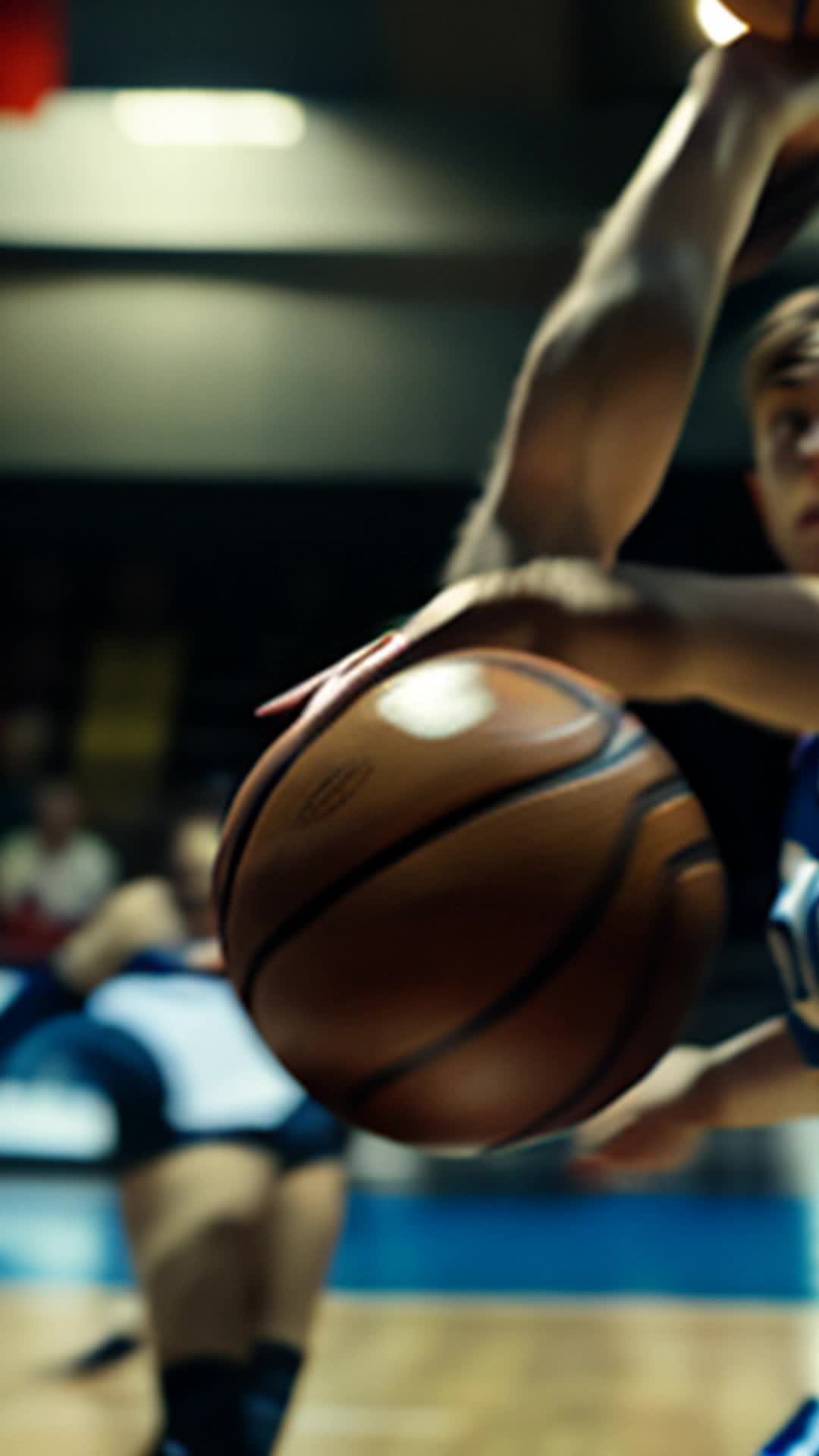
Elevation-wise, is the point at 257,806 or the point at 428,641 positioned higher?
the point at 428,641

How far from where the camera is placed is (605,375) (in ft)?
3.05

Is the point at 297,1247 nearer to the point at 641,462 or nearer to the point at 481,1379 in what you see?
the point at 481,1379

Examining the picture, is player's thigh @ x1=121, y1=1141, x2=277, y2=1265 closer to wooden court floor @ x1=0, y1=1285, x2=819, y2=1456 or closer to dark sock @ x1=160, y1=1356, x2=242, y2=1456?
dark sock @ x1=160, y1=1356, x2=242, y2=1456

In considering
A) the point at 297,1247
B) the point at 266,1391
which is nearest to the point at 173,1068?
the point at 297,1247

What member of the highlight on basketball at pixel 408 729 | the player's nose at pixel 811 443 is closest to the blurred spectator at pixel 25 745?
the highlight on basketball at pixel 408 729

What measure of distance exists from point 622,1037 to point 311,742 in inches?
10.0

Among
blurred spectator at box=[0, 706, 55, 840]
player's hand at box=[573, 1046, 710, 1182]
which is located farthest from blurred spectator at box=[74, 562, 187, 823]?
player's hand at box=[573, 1046, 710, 1182]

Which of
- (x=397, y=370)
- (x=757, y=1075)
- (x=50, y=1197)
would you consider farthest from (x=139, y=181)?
(x=757, y=1075)

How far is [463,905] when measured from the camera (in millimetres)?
968

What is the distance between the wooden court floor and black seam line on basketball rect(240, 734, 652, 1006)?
1.85 metres

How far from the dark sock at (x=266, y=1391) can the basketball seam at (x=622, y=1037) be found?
123 centimetres

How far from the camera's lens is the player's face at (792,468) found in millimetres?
1416

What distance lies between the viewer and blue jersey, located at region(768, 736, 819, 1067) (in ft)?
4.62

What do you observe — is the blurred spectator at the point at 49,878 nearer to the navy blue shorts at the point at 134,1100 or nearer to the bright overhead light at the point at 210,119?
the bright overhead light at the point at 210,119
